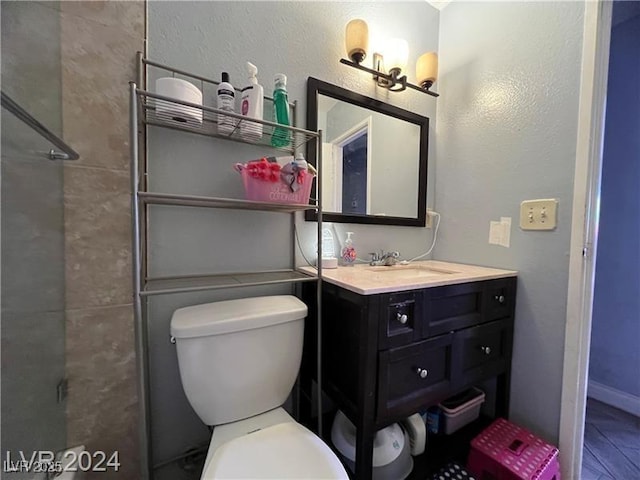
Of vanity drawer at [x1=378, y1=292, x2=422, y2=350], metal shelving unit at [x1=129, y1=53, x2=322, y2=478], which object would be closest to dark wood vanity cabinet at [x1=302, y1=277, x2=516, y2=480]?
vanity drawer at [x1=378, y1=292, x2=422, y2=350]

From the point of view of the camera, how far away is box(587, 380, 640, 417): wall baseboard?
151cm

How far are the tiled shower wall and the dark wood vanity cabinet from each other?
68 centimetres

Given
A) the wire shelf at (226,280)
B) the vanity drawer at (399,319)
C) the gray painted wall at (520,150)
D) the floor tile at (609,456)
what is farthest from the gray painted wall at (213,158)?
the floor tile at (609,456)

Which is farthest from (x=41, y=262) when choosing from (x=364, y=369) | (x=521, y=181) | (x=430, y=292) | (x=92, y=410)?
(x=521, y=181)

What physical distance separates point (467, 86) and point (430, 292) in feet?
3.96

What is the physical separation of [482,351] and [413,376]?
15.7 inches

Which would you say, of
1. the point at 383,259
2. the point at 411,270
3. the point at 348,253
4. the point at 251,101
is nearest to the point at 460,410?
the point at 411,270

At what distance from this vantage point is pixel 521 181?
4.00ft

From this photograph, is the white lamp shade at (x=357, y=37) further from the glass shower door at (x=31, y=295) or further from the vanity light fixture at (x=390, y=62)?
the glass shower door at (x=31, y=295)

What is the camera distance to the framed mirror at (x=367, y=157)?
1.24 meters

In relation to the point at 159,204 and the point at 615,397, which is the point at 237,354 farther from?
the point at 615,397

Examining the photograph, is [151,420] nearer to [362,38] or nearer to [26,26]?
[26,26]

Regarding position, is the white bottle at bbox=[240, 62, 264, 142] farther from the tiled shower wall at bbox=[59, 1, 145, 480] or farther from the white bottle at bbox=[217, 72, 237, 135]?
the tiled shower wall at bbox=[59, 1, 145, 480]

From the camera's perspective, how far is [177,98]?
2.54 feet
